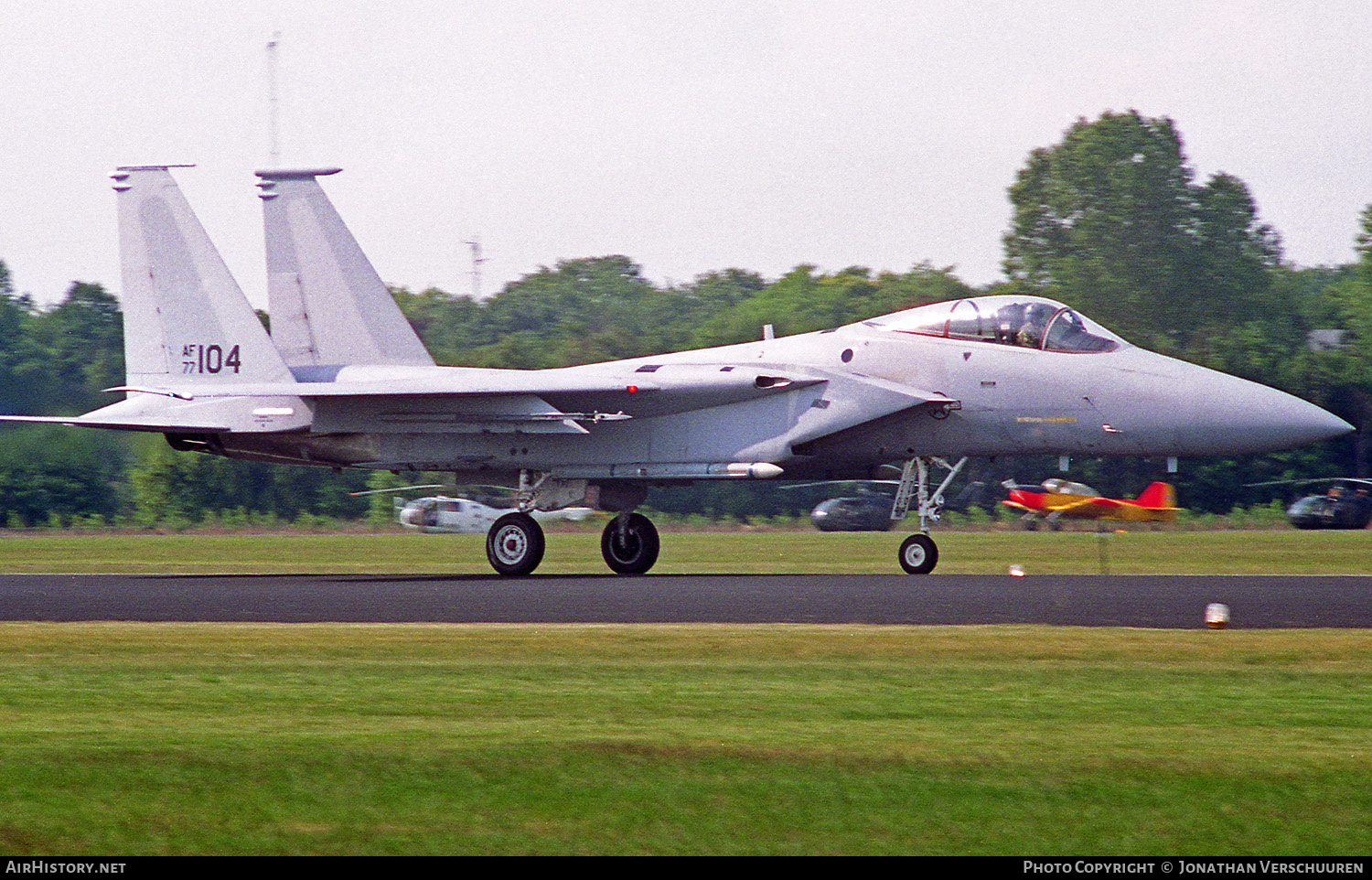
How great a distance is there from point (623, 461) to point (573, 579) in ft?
5.24

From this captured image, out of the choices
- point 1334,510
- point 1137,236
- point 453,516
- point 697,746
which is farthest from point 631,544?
point 1137,236

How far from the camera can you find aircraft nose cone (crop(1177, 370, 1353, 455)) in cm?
1616

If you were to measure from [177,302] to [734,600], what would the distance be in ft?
31.2

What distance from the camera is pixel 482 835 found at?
5316mm

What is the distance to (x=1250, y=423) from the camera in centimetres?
1622

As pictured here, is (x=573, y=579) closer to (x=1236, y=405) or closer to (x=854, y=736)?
(x=1236, y=405)

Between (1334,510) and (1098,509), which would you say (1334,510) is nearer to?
(1334,510)

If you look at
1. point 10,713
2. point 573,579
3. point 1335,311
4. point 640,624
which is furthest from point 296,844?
point 1335,311

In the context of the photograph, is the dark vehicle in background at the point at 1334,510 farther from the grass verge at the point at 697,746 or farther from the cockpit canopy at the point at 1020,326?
the grass verge at the point at 697,746

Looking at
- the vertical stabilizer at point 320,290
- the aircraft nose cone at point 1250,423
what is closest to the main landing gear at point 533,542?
the vertical stabilizer at point 320,290

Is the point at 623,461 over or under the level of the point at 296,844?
over

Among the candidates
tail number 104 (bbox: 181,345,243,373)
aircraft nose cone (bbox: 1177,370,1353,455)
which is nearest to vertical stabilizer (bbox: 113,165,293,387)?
tail number 104 (bbox: 181,345,243,373)

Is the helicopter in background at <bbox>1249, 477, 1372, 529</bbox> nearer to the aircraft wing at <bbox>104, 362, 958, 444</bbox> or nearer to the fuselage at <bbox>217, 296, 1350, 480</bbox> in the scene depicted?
the fuselage at <bbox>217, 296, 1350, 480</bbox>

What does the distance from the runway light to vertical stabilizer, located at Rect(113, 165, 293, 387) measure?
12.1 m
